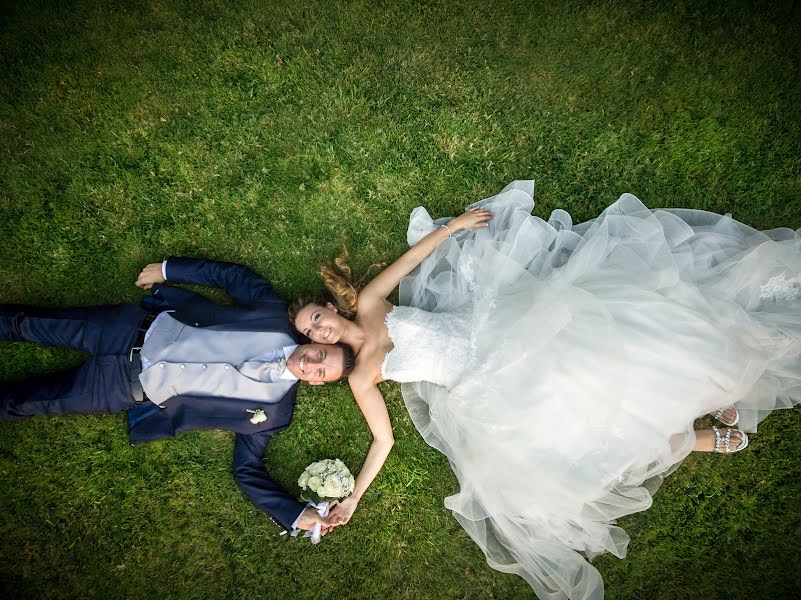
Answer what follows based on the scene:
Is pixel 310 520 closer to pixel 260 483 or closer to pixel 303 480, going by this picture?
pixel 303 480

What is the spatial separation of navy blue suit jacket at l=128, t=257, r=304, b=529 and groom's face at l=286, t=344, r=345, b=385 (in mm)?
367

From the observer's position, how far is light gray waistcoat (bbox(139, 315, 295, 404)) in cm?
478

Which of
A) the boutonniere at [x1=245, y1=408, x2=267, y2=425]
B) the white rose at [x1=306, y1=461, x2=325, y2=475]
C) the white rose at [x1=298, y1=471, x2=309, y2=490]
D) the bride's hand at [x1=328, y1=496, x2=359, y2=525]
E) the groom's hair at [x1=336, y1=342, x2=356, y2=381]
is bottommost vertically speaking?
the bride's hand at [x1=328, y1=496, x2=359, y2=525]

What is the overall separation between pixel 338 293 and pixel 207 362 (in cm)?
139

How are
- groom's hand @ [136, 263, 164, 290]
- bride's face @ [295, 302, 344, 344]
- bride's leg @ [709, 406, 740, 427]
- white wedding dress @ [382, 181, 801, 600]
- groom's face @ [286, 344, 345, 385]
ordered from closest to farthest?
white wedding dress @ [382, 181, 801, 600] < groom's face @ [286, 344, 345, 385] < bride's face @ [295, 302, 344, 344] < bride's leg @ [709, 406, 740, 427] < groom's hand @ [136, 263, 164, 290]

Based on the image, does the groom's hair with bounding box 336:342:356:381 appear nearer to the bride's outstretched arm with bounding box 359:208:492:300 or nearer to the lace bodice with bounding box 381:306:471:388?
the lace bodice with bounding box 381:306:471:388

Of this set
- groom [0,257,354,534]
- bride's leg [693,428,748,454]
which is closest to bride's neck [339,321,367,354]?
groom [0,257,354,534]

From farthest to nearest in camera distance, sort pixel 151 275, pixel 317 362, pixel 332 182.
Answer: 1. pixel 332 182
2. pixel 151 275
3. pixel 317 362

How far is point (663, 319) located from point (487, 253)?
162 cm

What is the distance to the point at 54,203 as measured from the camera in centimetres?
572

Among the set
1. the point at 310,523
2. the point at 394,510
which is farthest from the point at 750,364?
the point at 310,523

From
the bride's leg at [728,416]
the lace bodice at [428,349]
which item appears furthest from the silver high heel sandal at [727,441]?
the lace bodice at [428,349]

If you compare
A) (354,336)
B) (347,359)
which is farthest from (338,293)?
(347,359)

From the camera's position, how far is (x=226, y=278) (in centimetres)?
527
